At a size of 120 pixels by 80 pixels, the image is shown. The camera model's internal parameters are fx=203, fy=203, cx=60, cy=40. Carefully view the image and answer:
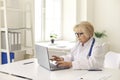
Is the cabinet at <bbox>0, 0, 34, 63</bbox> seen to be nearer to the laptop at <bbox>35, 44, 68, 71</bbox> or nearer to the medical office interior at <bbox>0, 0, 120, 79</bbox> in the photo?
the medical office interior at <bbox>0, 0, 120, 79</bbox>

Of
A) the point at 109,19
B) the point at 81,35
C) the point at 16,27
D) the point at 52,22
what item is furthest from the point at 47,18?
the point at 81,35

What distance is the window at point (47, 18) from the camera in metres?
4.34

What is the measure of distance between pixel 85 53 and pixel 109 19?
273cm

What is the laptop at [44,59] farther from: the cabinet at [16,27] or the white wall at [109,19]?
the white wall at [109,19]

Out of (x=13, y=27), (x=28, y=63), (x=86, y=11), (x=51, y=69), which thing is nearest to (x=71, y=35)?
(x=86, y=11)

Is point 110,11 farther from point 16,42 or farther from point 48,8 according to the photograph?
point 16,42

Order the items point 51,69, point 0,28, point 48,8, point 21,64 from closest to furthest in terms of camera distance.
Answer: point 51,69 < point 21,64 < point 0,28 < point 48,8

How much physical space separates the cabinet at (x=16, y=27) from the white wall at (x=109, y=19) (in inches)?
76.5

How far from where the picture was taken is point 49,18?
461 centimetres

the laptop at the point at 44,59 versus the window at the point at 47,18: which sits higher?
the window at the point at 47,18

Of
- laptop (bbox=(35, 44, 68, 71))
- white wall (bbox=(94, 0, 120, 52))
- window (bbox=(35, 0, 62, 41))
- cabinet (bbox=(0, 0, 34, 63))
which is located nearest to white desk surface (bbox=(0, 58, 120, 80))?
laptop (bbox=(35, 44, 68, 71))

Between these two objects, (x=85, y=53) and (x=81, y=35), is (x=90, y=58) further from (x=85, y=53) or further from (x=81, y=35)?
(x=81, y=35)

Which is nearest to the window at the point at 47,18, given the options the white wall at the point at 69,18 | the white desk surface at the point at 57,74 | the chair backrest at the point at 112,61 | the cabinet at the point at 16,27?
the white wall at the point at 69,18

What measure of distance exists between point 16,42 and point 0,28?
326 millimetres
